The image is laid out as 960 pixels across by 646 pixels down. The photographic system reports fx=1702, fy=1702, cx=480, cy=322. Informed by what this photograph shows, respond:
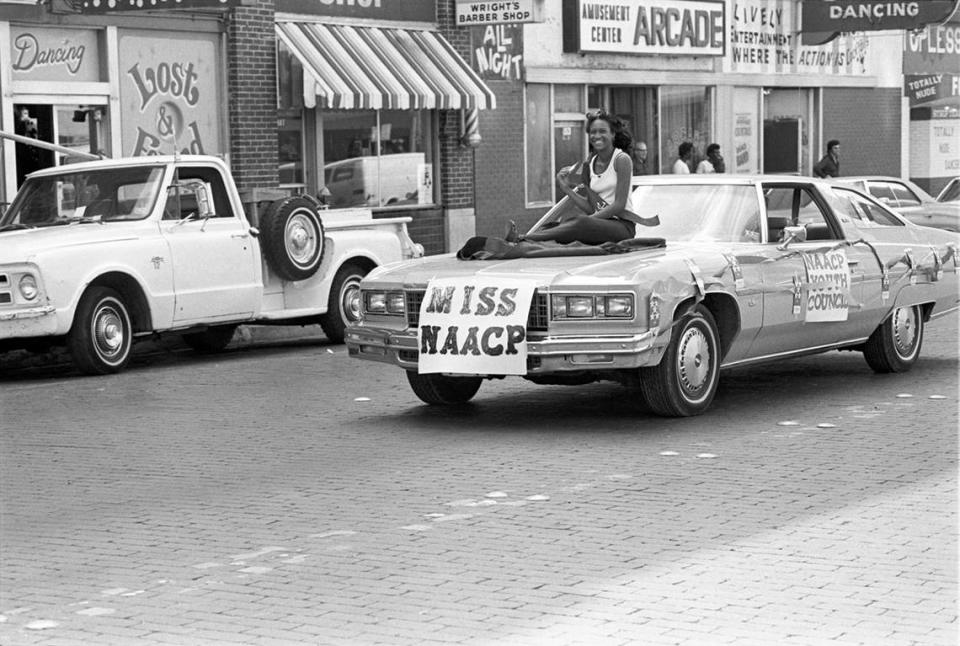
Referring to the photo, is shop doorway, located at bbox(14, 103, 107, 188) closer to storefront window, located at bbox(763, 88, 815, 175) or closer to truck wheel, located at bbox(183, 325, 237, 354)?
truck wheel, located at bbox(183, 325, 237, 354)

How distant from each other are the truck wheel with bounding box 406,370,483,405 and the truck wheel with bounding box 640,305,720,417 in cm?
132

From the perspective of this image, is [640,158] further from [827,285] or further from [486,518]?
[486,518]

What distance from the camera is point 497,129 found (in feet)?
83.7

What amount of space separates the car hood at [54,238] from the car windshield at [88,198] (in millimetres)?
199

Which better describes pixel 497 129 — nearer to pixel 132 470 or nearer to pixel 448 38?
pixel 448 38

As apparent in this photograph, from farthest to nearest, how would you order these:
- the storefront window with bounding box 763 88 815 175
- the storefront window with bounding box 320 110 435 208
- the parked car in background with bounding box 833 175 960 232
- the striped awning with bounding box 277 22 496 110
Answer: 1. the storefront window with bounding box 763 88 815 175
2. the parked car in background with bounding box 833 175 960 232
3. the storefront window with bounding box 320 110 435 208
4. the striped awning with bounding box 277 22 496 110

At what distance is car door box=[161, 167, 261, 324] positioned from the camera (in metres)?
14.5

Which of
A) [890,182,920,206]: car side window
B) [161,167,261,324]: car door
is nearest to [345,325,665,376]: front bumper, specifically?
[161,167,261,324]: car door

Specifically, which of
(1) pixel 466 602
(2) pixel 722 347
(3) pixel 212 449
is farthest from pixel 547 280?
(1) pixel 466 602

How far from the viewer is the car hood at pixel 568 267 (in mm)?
9898

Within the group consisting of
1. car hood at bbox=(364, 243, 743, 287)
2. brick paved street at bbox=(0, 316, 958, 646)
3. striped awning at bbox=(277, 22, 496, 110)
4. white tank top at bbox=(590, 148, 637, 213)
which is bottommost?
brick paved street at bbox=(0, 316, 958, 646)

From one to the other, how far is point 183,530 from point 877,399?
18.2 feet

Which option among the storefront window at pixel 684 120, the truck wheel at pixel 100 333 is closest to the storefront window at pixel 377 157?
the storefront window at pixel 684 120

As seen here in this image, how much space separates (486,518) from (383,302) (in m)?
3.21
